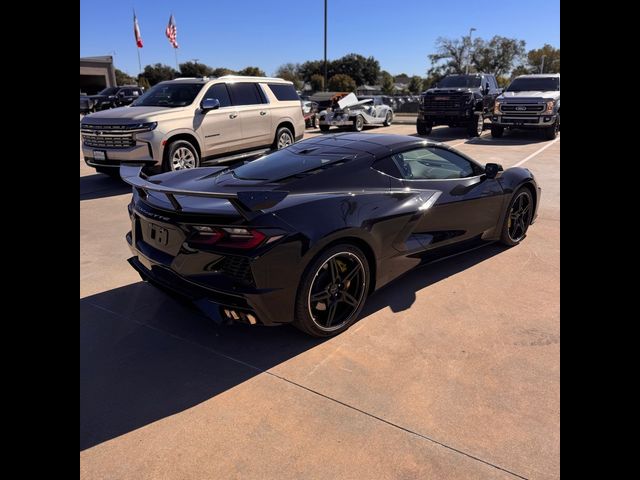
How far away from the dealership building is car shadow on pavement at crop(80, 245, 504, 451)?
60243 mm

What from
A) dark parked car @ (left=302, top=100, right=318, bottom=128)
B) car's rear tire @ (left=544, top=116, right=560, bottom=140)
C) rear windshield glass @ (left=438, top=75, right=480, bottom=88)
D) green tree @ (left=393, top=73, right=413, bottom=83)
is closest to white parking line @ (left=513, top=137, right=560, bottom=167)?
car's rear tire @ (left=544, top=116, right=560, bottom=140)

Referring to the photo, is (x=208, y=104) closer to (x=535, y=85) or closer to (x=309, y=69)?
(x=535, y=85)

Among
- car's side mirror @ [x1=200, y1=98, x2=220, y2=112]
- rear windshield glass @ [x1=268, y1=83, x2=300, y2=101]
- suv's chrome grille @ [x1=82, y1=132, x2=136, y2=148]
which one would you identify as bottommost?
suv's chrome grille @ [x1=82, y1=132, x2=136, y2=148]

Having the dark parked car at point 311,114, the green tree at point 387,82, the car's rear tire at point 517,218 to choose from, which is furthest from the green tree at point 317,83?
the car's rear tire at point 517,218

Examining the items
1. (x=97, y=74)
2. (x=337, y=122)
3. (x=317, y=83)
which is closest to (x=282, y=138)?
(x=337, y=122)

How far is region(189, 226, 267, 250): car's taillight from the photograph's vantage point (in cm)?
287

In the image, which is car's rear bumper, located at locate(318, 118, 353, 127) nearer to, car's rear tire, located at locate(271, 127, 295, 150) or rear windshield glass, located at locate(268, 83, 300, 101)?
rear windshield glass, located at locate(268, 83, 300, 101)

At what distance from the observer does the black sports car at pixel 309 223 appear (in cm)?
291

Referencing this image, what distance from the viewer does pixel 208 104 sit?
8.75 metres

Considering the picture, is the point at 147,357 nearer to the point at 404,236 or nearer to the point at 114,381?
the point at 114,381

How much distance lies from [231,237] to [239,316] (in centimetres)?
50
